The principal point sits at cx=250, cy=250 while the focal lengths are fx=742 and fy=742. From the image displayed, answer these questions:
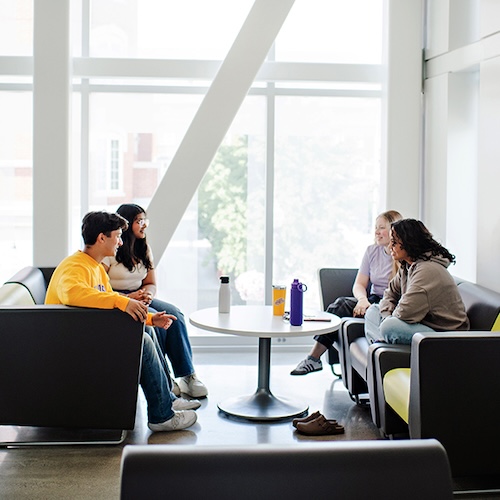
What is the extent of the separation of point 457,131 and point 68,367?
349cm

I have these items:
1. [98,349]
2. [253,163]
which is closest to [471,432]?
[98,349]

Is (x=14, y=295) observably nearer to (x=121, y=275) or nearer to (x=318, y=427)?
(x=121, y=275)

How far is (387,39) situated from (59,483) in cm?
445

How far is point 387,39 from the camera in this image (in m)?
6.21

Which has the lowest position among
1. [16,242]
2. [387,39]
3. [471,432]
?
[471,432]

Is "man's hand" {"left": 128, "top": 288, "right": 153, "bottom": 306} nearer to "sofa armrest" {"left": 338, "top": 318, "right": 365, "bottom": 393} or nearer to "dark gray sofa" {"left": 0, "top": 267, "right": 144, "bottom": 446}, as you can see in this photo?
"dark gray sofa" {"left": 0, "top": 267, "right": 144, "bottom": 446}

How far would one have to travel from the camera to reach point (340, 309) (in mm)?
5277

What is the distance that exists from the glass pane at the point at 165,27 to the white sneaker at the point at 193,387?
291cm

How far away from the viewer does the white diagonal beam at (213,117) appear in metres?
5.89

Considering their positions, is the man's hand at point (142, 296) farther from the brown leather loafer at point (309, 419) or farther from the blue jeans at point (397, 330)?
the blue jeans at point (397, 330)

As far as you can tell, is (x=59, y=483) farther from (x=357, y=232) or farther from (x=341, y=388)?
(x=357, y=232)

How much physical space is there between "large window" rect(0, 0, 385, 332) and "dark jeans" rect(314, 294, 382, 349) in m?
1.33

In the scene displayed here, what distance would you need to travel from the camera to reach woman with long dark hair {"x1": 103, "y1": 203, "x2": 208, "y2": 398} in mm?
4934

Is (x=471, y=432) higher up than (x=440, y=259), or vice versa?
(x=440, y=259)
